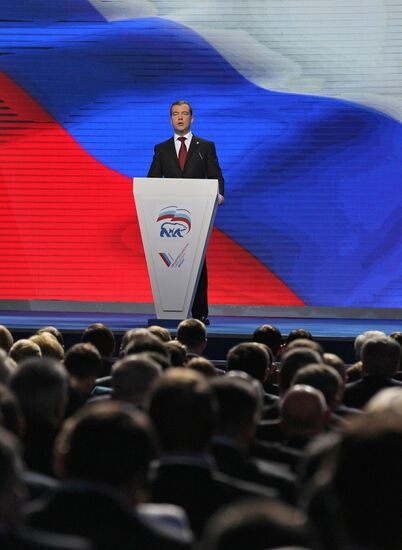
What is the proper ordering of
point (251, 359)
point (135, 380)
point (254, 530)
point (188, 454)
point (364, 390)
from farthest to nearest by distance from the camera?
point (364, 390) → point (251, 359) → point (135, 380) → point (188, 454) → point (254, 530)

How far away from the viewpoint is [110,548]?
1616 millimetres

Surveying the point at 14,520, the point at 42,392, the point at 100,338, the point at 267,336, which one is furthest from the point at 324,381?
the point at 267,336

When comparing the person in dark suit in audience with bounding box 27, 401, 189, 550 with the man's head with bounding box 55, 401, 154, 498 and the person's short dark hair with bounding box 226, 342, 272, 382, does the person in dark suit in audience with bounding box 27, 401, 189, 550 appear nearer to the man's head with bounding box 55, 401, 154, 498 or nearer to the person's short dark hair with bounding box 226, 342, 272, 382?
the man's head with bounding box 55, 401, 154, 498

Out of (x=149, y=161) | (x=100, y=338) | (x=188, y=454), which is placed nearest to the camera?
(x=188, y=454)

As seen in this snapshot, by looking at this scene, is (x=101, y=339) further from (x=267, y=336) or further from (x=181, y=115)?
(x=181, y=115)

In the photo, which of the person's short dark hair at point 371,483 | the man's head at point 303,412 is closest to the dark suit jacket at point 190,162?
the man's head at point 303,412

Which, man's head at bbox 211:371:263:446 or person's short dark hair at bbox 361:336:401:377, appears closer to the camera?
man's head at bbox 211:371:263:446

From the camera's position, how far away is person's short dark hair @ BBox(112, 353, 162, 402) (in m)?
3.09

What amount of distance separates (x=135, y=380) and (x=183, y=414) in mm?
1050

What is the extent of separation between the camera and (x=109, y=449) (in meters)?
1.71

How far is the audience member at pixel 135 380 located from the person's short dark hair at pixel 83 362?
36.9 inches

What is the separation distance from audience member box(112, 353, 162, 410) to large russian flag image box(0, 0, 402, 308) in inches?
284

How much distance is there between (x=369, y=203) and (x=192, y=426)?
8327mm

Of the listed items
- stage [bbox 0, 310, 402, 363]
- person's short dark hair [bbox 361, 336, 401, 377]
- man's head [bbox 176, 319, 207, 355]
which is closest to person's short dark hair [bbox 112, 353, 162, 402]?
person's short dark hair [bbox 361, 336, 401, 377]
